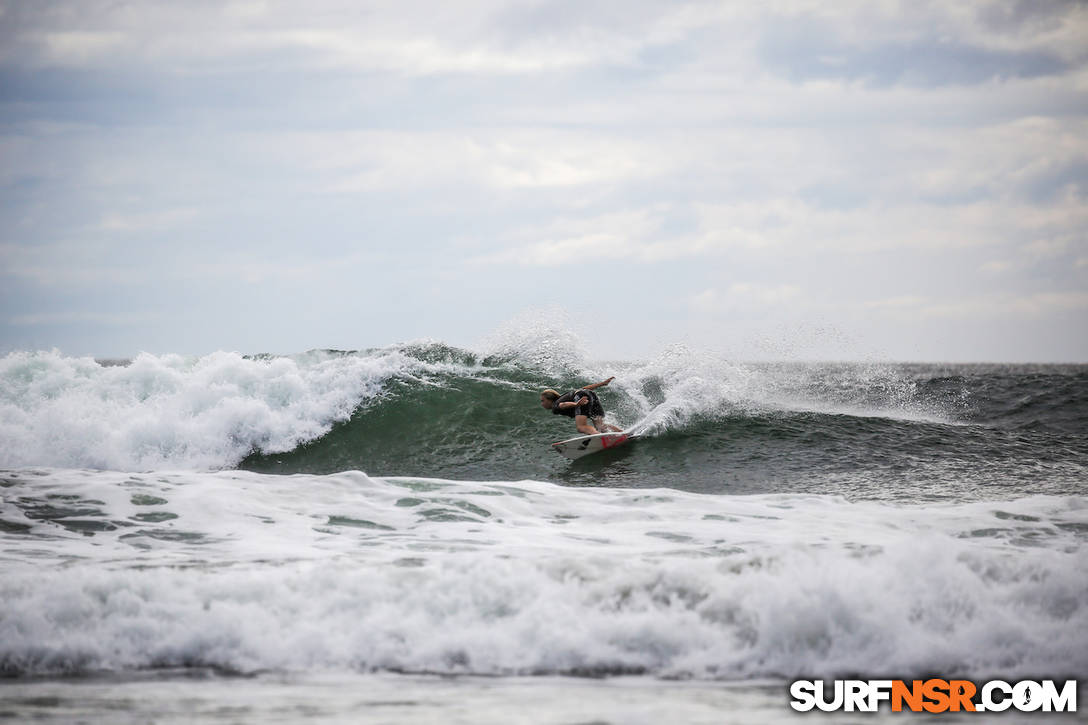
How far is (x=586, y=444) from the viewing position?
13.7m

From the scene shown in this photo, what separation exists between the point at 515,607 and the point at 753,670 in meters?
1.69

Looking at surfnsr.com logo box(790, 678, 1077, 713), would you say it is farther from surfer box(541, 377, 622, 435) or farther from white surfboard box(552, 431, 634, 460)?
surfer box(541, 377, 622, 435)

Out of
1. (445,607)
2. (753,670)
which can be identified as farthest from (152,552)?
(753,670)

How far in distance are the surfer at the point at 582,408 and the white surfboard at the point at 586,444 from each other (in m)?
0.27

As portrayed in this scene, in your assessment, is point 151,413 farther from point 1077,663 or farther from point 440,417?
point 1077,663

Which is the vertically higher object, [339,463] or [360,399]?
[360,399]

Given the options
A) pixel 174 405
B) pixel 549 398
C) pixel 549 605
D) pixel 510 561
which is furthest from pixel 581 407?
pixel 549 605

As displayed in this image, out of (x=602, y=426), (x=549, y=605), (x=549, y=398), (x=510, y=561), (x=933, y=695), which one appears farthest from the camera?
(x=602, y=426)

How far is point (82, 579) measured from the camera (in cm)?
628

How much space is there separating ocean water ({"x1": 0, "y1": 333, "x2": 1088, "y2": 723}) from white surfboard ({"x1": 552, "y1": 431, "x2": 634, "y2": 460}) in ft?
0.72

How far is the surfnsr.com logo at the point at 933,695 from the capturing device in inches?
182

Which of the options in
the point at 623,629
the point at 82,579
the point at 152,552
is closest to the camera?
the point at 623,629

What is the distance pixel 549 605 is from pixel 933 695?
2484 mm

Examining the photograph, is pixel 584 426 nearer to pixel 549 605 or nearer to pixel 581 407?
pixel 581 407
